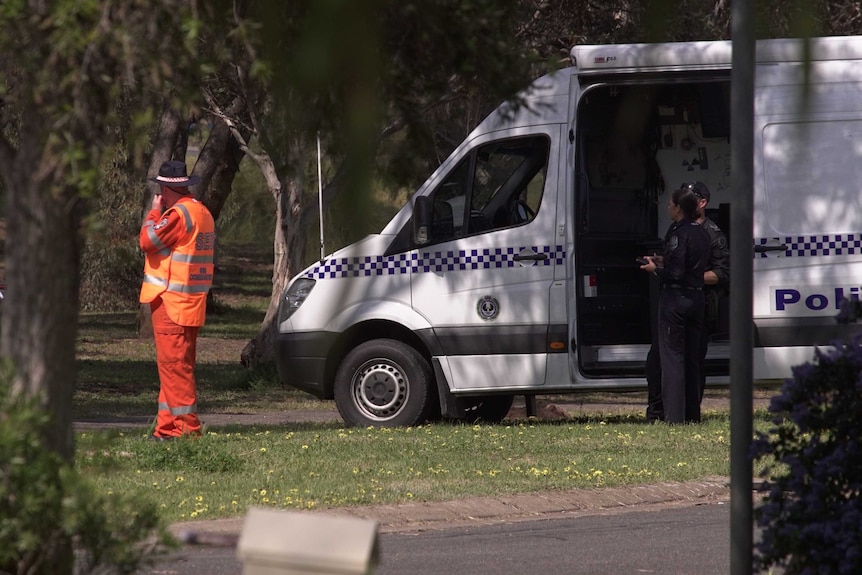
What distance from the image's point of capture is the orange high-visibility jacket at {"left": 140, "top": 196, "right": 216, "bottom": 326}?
10.2 metres

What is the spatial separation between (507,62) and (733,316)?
135cm

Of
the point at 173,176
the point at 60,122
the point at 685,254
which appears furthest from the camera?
the point at 685,254

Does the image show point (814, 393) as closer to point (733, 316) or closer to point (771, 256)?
point (733, 316)

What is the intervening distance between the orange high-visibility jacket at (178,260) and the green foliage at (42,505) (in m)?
6.79

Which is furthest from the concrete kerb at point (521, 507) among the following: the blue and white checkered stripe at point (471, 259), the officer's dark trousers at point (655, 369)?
the blue and white checkered stripe at point (471, 259)

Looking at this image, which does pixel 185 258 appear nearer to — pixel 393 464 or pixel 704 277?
pixel 393 464

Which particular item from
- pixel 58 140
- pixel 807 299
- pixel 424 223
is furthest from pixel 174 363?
pixel 58 140

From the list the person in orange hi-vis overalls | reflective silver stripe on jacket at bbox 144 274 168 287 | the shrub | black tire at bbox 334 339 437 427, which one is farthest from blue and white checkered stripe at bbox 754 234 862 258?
the shrub

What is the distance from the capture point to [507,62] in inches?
129

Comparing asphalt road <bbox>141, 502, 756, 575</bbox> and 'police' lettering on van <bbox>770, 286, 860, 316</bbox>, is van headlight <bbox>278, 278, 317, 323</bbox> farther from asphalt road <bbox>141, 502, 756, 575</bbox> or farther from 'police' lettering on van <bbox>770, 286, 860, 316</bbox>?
asphalt road <bbox>141, 502, 756, 575</bbox>

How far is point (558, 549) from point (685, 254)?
449 centimetres

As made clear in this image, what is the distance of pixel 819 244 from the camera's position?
36.7 feet

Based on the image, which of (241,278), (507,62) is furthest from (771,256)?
(241,278)

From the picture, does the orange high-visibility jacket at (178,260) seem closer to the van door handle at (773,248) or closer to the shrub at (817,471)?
the van door handle at (773,248)
